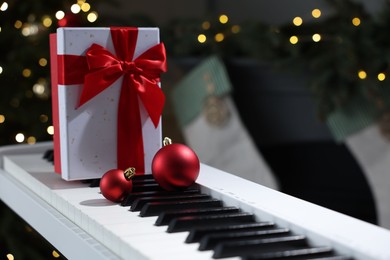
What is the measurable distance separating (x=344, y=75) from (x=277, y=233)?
2.45m

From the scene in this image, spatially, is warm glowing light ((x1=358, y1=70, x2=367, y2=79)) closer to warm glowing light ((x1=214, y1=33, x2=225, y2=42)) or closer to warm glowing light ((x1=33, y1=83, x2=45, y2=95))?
warm glowing light ((x1=214, y1=33, x2=225, y2=42))

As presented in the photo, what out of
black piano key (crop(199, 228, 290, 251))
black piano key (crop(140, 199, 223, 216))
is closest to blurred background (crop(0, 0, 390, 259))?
black piano key (crop(140, 199, 223, 216))

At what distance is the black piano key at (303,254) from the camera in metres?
1.02

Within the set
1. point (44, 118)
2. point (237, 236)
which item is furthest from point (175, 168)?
point (44, 118)

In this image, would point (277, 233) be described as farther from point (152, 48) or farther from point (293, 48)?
point (293, 48)

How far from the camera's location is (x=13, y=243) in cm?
335

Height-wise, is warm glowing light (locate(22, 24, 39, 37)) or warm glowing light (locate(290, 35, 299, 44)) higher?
warm glowing light (locate(22, 24, 39, 37))

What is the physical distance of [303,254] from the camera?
40.7 inches

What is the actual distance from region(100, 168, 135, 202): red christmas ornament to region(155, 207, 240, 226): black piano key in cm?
17

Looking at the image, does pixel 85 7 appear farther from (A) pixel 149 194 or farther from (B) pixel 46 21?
(A) pixel 149 194

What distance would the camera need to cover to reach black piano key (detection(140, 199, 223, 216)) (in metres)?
1.34

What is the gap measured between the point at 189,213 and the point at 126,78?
1.40 feet

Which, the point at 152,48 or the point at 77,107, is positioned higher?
the point at 152,48

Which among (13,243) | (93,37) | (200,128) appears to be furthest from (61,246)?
(200,128)
